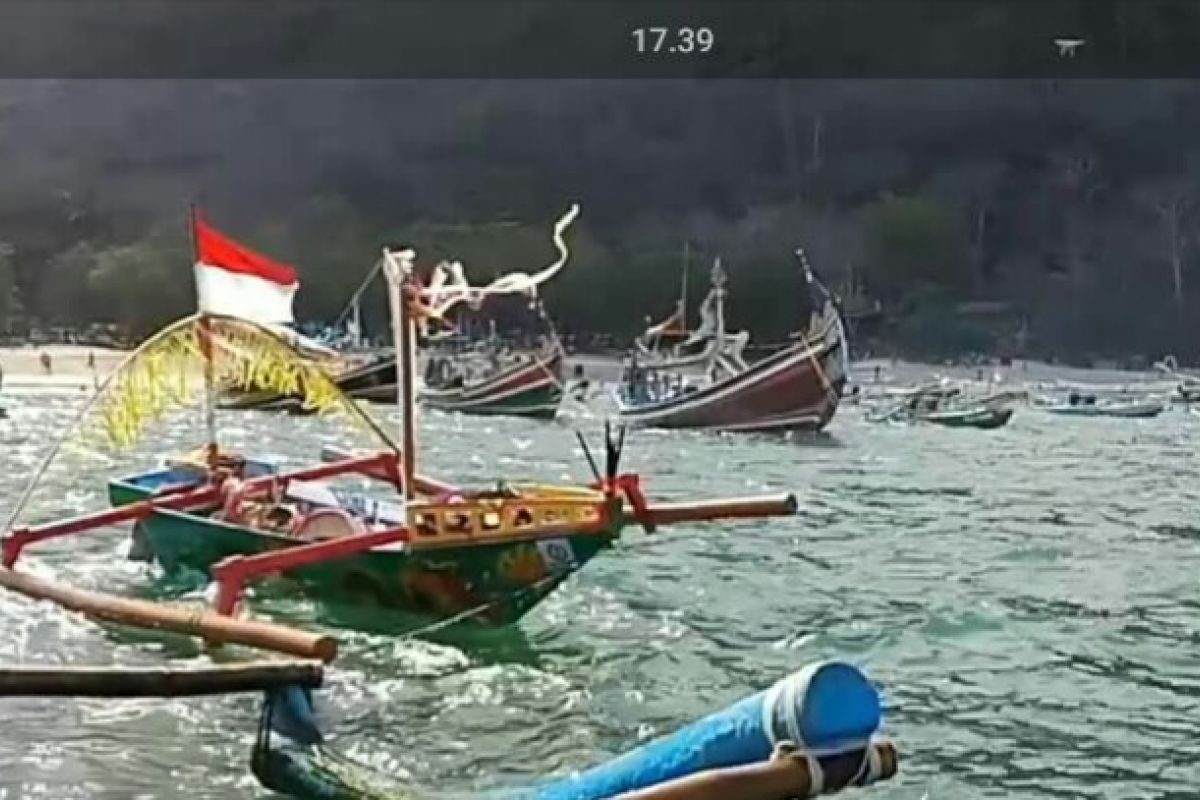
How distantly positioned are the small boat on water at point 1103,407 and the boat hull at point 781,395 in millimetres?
3099

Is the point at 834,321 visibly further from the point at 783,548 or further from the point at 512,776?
the point at 512,776

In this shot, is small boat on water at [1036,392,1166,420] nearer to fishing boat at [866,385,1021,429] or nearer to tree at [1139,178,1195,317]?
fishing boat at [866,385,1021,429]

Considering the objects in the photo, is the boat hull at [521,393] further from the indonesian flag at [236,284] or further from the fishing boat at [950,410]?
the indonesian flag at [236,284]

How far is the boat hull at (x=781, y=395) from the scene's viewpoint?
1191 cm

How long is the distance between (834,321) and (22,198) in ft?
16.2

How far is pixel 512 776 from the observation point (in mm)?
3244

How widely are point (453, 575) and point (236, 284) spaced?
80 centimetres

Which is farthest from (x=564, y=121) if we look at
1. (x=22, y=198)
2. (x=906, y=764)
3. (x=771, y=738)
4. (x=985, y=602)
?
(x=771, y=738)

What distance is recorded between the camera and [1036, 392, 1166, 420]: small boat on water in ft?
48.1

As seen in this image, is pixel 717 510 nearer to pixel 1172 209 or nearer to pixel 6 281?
pixel 6 281

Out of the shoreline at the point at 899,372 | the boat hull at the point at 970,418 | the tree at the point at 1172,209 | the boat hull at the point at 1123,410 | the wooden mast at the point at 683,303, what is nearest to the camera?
the tree at the point at 1172,209

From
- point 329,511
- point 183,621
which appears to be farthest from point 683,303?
Answer: point 183,621

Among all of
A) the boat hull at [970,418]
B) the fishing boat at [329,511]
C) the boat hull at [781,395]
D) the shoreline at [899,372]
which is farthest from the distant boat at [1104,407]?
the fishing boat at [329,511]

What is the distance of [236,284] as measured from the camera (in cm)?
432
